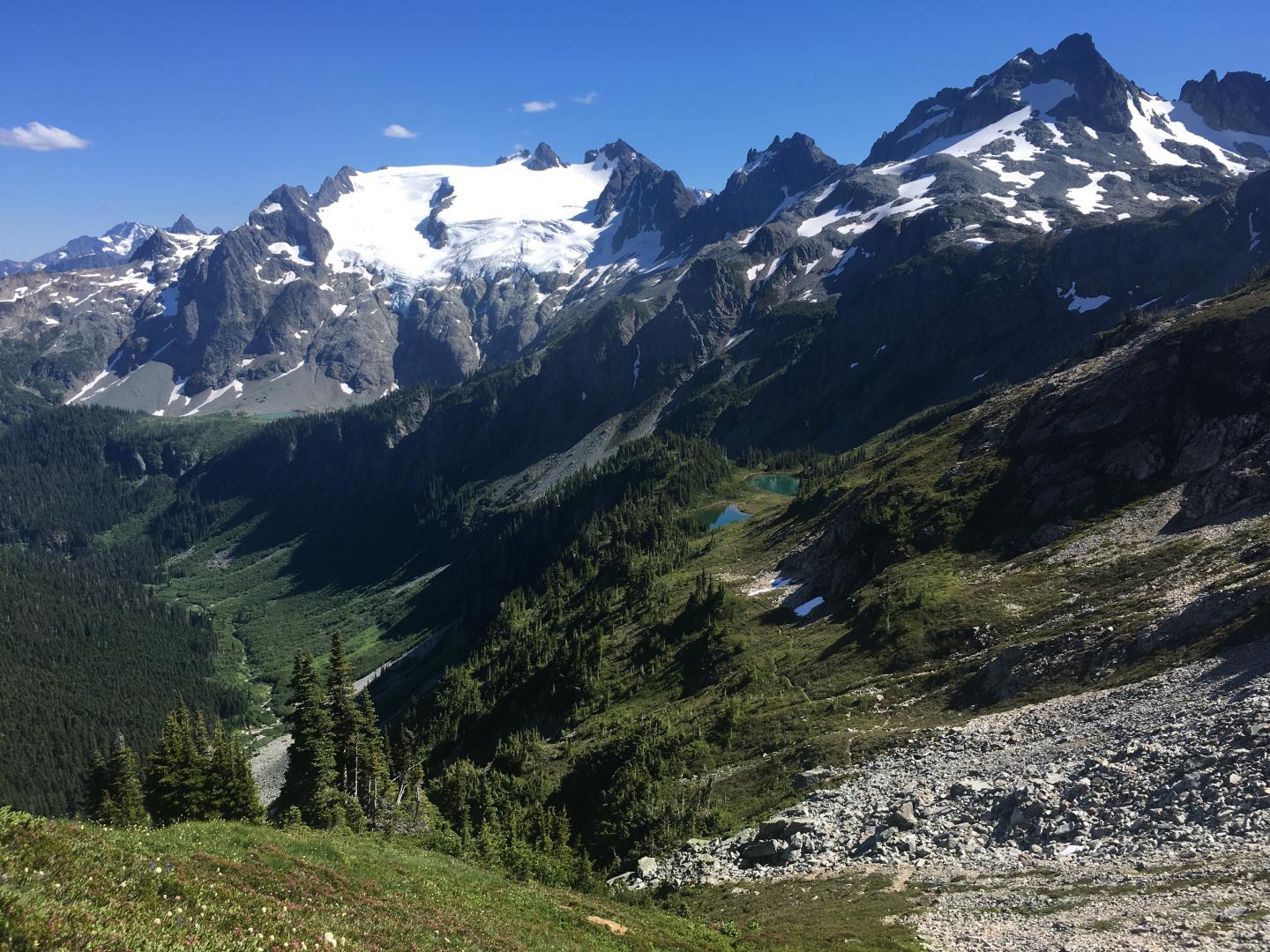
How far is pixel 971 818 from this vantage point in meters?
36.2

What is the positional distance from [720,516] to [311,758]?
11410 centimetres

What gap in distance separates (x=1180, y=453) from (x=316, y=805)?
85.2 metres

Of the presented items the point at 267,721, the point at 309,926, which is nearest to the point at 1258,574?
the point at 309,926

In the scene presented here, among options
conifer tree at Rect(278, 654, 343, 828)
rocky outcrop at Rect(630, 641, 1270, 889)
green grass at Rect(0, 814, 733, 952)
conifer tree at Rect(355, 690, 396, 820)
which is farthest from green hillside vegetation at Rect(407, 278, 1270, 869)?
green grass at Rect(0, 814, 733, 952)

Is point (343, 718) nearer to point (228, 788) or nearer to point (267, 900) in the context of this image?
point (228, 788)

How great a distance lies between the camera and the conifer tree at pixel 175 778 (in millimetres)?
51406

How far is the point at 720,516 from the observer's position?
6127 inches

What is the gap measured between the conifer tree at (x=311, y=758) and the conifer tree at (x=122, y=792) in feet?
48.0

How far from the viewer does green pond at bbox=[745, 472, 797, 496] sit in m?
177

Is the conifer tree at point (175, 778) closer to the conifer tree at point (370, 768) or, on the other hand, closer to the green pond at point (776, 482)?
the conifer tree at point (370, 768)

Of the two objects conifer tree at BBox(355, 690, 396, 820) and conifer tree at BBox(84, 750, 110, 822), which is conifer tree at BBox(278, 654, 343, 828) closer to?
conifer tree at BBox(355, 690, 396, 820)

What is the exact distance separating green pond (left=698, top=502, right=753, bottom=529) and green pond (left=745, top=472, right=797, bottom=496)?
66.1 ft

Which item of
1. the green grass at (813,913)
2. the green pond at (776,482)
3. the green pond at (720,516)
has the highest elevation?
the green pond at (776,482)

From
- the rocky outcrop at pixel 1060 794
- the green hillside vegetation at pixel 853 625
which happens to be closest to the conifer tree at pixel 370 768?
the green hillside vegetation at pixel 853 625
